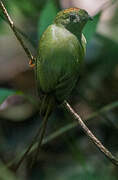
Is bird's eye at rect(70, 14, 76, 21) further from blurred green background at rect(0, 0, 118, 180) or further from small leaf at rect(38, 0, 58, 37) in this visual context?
blurred green background at rect(0, 0, 118, 180)

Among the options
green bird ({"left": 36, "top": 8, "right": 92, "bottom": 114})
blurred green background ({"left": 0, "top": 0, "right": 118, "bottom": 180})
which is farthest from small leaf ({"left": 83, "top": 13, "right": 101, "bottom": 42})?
blurred green background ({"left": 0, "top": 0, "right": 118, "bottom": 180})

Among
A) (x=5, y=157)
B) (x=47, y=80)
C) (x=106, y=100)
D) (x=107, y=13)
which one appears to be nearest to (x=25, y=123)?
(x=5, y=157)

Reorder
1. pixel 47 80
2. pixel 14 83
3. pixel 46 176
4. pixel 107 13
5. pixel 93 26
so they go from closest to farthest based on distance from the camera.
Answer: pixel 47 80 → pixel 93 26 → pixel 46 176 → pixel 14 83 → pixel 107 13

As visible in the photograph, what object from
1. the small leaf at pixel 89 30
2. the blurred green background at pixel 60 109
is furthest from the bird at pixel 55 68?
the blurred green background at pixel 60 109

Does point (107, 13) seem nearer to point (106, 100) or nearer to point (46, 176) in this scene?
point (106, 100)

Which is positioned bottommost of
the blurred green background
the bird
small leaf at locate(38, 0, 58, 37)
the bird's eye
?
the blurred green background

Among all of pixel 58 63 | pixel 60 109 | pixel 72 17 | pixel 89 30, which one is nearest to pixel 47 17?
pixel 89 30

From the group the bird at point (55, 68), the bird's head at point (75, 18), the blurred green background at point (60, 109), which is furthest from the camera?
the blurred green background at point (60, 109)

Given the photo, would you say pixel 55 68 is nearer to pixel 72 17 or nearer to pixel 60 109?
pixel 72 17

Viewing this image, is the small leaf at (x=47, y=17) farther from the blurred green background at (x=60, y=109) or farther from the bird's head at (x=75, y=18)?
the blurred green background at (x=60, y=109)
